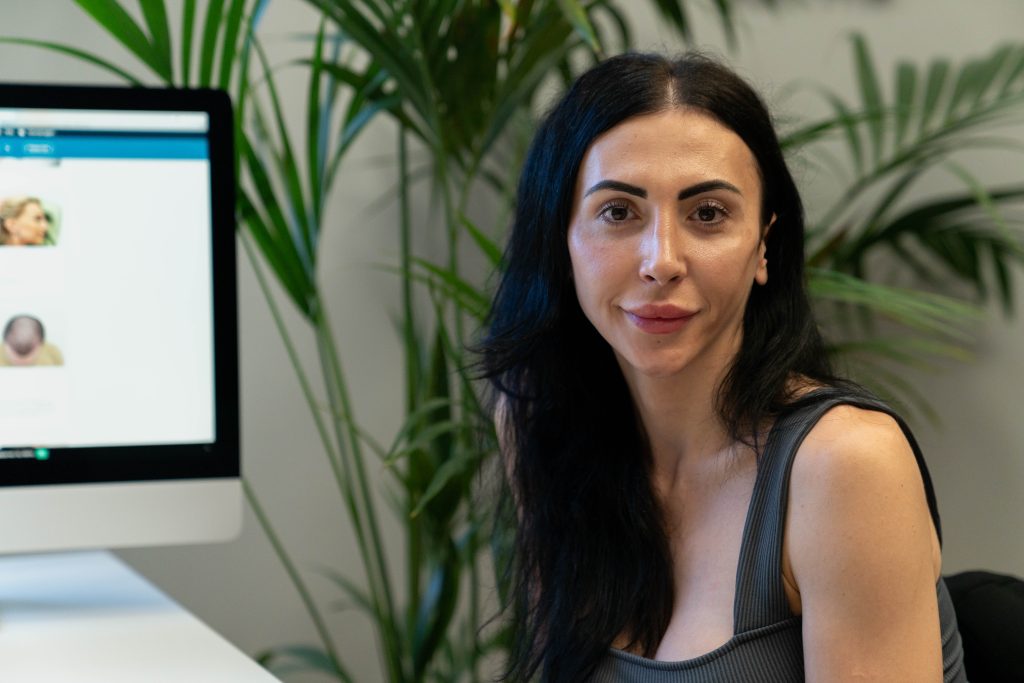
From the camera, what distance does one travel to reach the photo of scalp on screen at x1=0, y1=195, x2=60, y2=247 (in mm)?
1145

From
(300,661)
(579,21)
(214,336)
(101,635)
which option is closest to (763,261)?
(579,21)

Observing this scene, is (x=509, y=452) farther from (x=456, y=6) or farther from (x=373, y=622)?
(x=373, y=622)

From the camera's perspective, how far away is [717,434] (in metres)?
1.10

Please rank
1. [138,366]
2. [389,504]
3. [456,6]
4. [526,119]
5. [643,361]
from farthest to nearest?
[389,504] < [526,119] < [456,6] < [138,366] < [643,361]

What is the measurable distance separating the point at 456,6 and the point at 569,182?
53cm

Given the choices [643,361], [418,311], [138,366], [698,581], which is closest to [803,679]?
[698,581]

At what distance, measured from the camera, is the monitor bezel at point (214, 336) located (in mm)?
1141

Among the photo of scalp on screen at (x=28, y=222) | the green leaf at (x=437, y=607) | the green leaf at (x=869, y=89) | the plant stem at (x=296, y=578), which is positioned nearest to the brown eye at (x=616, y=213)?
the photo of scalp on screen at (x=28, y=222)

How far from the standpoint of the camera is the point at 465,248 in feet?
6.38

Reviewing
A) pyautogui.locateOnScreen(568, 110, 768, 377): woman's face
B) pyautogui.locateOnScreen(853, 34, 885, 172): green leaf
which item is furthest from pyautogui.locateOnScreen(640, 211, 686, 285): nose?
pyautogui.locateOnScreen(853, 34, 885, 172): green leaf

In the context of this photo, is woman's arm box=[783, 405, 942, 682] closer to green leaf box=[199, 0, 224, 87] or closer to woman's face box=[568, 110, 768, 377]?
woman's face box=[568, 110, 768, 377]

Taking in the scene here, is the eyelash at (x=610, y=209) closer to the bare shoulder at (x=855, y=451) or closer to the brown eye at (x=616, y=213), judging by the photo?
the brown eye at (x=616, y=213)

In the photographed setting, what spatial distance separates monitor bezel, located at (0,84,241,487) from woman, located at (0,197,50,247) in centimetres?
9

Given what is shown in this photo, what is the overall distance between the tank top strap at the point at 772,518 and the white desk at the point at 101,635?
0.38 metres
